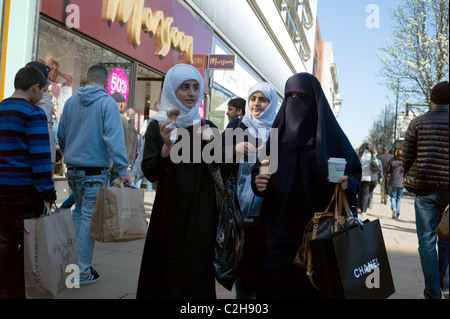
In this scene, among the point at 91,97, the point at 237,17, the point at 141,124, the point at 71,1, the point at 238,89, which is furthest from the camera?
the point at 238,89

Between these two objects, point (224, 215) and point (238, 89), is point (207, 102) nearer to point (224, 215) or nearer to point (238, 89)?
point (238, 89)

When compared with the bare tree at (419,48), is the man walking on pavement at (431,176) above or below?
below

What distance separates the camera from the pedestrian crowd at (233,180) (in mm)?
2660

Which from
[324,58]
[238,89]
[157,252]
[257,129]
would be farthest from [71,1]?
[324,58]

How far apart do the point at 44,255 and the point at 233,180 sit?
146 centimetres

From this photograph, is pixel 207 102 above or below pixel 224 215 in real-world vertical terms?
above

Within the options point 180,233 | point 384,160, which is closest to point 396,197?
point 384,160

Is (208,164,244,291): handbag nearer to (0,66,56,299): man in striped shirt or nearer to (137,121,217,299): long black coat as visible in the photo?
(137,121,217,299): long black coat

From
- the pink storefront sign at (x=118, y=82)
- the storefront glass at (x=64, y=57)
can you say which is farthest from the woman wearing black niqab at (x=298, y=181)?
the pink storefront sign at (x=118, y=82)

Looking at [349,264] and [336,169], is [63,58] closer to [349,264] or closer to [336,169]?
[336,169]

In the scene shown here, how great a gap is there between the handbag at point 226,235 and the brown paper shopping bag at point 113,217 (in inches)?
61.1

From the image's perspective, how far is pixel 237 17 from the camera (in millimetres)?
18219

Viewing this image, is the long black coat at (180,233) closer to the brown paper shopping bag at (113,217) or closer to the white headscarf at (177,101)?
the white headscarf at (177,101)

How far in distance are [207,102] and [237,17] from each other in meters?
4.65
